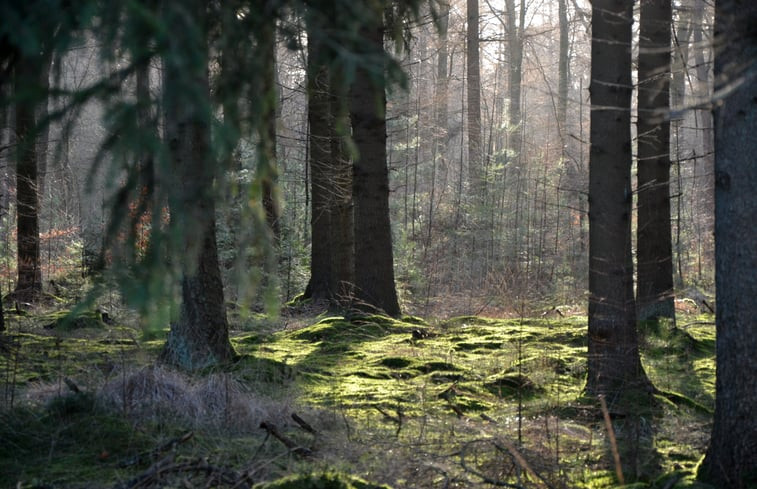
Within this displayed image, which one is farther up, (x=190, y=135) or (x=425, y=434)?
(x=190, y=135)

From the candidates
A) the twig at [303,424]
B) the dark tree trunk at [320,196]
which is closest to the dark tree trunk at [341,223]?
the dark tree trunk at [320,196]

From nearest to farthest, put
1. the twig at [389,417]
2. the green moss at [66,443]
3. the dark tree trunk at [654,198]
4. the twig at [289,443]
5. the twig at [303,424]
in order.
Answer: the green moss at [66,443], the twig at [289,443], the twig at [303,424], the twig at [389,417], the dark tree trunk at [654,198]

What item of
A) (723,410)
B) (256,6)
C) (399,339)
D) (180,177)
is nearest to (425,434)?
(723,410)

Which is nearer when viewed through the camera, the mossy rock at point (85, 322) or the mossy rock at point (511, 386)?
the mossy rock at point (511, 386)

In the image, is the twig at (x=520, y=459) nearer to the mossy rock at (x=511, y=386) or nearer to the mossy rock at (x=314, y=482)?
the mossy rock at (x=314, y=482)

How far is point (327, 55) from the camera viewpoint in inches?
138

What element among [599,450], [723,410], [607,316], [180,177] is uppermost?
[180,177]

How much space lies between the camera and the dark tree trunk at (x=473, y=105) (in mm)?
22970

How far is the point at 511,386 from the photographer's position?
7.41 metres

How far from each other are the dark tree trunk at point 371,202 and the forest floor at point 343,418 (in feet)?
7.84

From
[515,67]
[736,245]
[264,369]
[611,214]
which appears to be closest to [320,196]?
[264,369]

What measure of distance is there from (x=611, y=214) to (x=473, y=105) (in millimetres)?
17536

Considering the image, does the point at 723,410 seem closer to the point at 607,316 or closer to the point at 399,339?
the point at 607,316

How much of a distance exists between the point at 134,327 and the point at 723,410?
833 centimetres
